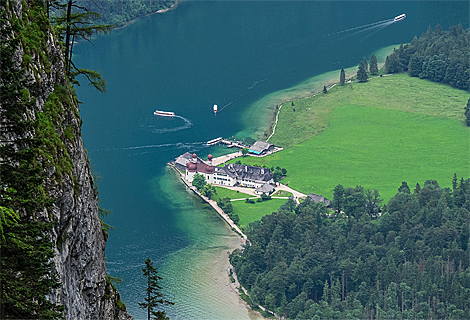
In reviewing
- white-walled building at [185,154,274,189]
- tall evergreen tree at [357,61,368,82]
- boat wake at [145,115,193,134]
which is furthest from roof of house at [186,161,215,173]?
tall evergreen tree at [357,61,368,82]

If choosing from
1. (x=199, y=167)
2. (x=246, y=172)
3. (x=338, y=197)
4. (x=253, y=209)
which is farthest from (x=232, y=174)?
(x=338, y=197)

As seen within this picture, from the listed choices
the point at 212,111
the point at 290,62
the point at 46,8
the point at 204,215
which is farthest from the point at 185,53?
the point at 46,8

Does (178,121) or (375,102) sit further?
(375,102)

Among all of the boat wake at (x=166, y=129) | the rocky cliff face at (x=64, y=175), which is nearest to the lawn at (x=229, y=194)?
the boat wake at (x=166, y=129)

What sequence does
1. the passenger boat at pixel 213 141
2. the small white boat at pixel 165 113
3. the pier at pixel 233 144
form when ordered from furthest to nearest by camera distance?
the small white boat at pixel 165 113, the passenger boat at pixel 213 141, the pier at pixel 233 144

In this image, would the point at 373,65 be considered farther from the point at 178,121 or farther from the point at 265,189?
the point at 265,189

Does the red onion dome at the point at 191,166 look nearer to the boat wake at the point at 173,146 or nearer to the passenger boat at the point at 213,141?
the boat wake at the point at 173,146
